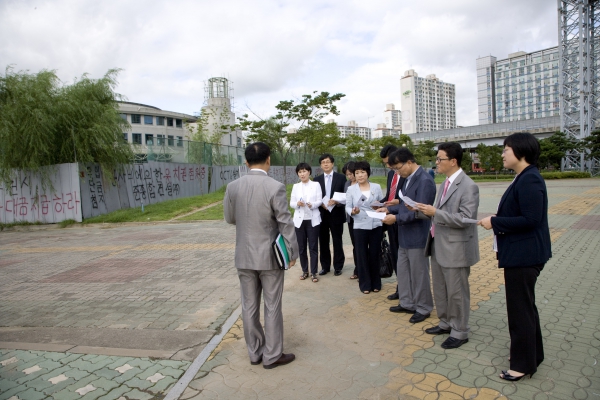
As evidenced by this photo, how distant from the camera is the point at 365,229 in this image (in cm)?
539

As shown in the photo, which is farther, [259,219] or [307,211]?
[307,211]

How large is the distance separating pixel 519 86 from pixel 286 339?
91231 mm

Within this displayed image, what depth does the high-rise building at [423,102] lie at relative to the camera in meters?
86.4

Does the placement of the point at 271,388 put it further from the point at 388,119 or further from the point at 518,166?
the point at 388,119

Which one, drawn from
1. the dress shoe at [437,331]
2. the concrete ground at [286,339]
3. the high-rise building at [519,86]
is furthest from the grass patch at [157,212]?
the high-rise building at [519,86]

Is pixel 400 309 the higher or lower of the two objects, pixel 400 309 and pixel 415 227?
the lower

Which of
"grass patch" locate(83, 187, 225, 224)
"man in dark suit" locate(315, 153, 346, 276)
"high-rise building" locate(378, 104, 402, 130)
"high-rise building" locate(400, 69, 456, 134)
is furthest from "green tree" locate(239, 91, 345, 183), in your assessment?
"high-rise building" locate(378, 104, 402, 130)

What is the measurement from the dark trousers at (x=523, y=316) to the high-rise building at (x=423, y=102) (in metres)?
85.2

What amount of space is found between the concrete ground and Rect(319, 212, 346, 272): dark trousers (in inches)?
13.1

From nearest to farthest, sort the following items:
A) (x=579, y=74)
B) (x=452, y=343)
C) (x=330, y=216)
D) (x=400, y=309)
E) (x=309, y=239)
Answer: (x=452, y=343), (x=400, y=309), (x=309, y=239), (x=330, y=216), (x=579, y=74)

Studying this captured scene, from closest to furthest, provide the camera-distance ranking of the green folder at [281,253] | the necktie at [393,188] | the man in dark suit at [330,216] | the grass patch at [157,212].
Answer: the green folder at [281,253]
the necktie at [393,188]
the man in dark suit at [330,216]
the grass patch at [157,212]

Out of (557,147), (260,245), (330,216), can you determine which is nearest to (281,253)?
(260,245)

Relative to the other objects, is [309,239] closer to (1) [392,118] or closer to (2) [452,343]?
(2) [452,343]

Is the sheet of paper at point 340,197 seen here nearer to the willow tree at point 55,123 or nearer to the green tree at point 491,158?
the willow tree at point 55,123
